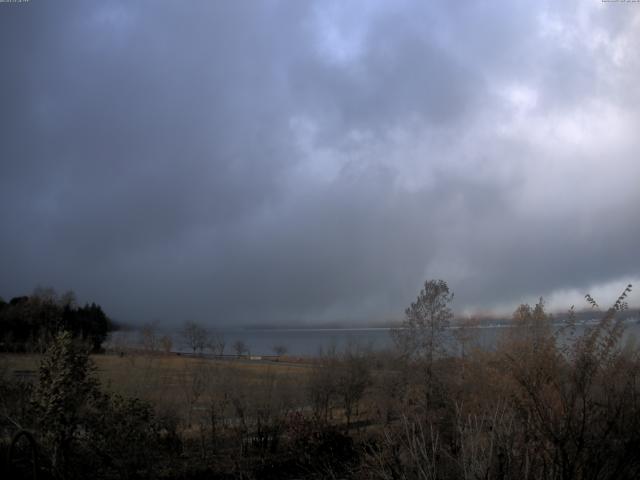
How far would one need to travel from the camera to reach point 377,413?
25609mm

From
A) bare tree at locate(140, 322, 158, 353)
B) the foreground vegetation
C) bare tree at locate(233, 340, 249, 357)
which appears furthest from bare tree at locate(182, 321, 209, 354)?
the foreground vegetation

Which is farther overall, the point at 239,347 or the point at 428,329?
the point at 239,347

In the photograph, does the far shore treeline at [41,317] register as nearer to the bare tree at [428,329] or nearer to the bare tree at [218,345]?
the bare tree at [218,345]

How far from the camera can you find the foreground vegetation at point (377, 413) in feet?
20.1

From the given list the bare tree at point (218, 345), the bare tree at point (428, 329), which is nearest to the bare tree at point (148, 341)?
the bare tree at point (218, 345)

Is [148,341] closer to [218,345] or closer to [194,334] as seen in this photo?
[218,345]

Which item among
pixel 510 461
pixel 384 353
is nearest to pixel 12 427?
pixel 510 461

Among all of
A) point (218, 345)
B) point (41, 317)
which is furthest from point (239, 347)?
point (218, 345)

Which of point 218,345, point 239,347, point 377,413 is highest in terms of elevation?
point 218,345

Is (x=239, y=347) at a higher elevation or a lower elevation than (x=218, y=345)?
lower

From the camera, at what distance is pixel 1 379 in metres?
17.0

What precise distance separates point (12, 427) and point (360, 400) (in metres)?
18.8

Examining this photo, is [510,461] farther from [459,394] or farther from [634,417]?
[459,394]

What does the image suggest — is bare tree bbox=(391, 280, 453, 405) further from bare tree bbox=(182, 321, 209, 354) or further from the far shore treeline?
bare tree bbox=(182, 321, 209, 354)
